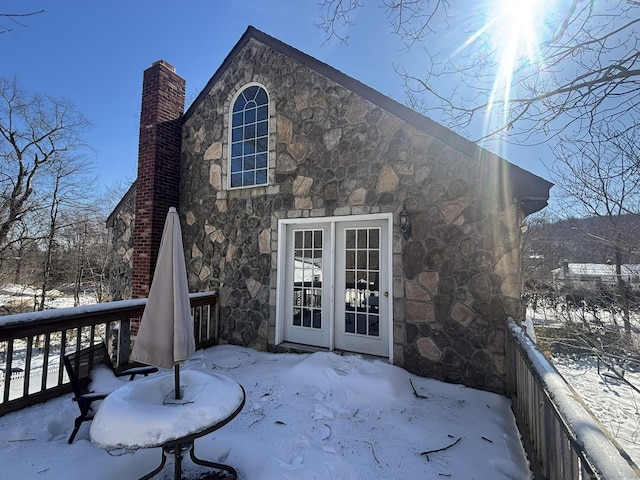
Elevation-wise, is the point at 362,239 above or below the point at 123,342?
above

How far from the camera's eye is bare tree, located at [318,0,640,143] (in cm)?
265

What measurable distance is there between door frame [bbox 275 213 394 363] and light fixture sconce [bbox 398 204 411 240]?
0.17 metres

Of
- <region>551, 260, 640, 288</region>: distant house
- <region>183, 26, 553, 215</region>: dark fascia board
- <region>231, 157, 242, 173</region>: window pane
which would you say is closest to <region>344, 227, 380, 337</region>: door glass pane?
<region>183, 26, 553, 215</region>: dark fascia board

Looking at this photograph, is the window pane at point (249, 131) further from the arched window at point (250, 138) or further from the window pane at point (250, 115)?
the window pane at point (250, 115)

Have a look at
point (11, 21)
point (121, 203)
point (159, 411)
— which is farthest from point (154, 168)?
point (159, 411)

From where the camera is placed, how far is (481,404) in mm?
3389

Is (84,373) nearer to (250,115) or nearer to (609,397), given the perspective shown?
(250,115)

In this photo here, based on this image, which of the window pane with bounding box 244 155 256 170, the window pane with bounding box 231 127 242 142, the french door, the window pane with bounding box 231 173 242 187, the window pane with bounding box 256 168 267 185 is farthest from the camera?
the window pane with bounding box 231 127 242 142

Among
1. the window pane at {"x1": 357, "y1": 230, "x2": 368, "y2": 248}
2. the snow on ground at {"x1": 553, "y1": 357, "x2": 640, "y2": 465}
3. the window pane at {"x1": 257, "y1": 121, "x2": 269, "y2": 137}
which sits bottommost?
the snow on ground at {"x1": 553, "y1": 357, "x2": 640, "y2": 465}

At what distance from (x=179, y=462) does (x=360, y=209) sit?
3.56 metres

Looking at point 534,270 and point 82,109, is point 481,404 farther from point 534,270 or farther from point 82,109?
point 82,109

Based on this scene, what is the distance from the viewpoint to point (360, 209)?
15.1 feet

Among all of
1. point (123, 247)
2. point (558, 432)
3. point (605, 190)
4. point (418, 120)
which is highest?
point (418, 120)

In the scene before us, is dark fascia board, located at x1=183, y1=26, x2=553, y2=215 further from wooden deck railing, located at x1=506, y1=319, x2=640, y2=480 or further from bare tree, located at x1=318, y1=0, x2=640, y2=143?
wooden deck railing, located at x1=506, y1=319, x2=640, y2=480
